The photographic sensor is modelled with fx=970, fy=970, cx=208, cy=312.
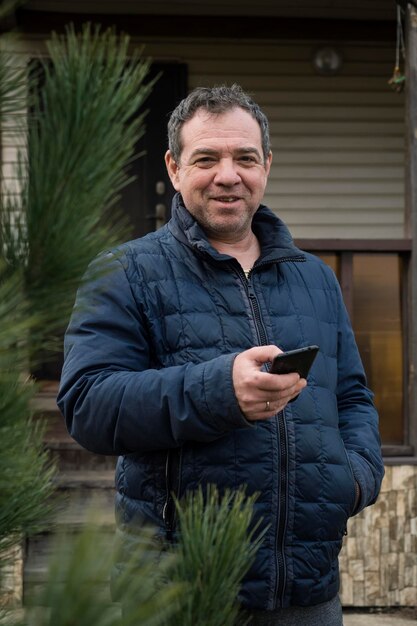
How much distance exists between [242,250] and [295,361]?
2.31ft

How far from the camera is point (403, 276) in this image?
6.07 meters

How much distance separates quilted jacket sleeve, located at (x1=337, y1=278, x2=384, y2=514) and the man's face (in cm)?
47

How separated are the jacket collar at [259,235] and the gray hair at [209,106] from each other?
0.52 feet

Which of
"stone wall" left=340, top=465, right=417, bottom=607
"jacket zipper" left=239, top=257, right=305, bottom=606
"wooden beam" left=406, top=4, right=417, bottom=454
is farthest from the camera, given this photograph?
"wooden beam" left=406, top=4, right=417, bottom=454

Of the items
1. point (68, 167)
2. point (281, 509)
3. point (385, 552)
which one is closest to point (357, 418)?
point (281, 509)

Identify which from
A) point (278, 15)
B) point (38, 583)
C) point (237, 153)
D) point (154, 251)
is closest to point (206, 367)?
point (154, 251)

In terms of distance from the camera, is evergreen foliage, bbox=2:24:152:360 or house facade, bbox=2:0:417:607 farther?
house facade, bbox=2:0:417:607

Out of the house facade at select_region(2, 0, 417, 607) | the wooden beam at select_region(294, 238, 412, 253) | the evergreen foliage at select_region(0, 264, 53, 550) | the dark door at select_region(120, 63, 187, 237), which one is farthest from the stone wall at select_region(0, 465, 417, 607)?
the evergreen foliage at select_region(0, 264, 53, 550)

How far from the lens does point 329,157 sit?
319 inches

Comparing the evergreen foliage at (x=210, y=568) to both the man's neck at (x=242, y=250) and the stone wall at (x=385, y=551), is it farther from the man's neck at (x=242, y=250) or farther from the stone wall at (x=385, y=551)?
the stone wall at (x=385, y=551)

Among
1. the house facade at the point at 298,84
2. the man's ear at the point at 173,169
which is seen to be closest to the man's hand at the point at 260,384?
the man's ear at the point at 173,169

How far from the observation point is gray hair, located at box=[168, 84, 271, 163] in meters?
2.52

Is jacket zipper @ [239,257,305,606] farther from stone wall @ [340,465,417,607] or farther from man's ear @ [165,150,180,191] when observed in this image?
stone wall @ [340,465,417,607]

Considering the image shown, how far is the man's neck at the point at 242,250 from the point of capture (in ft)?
8.41
